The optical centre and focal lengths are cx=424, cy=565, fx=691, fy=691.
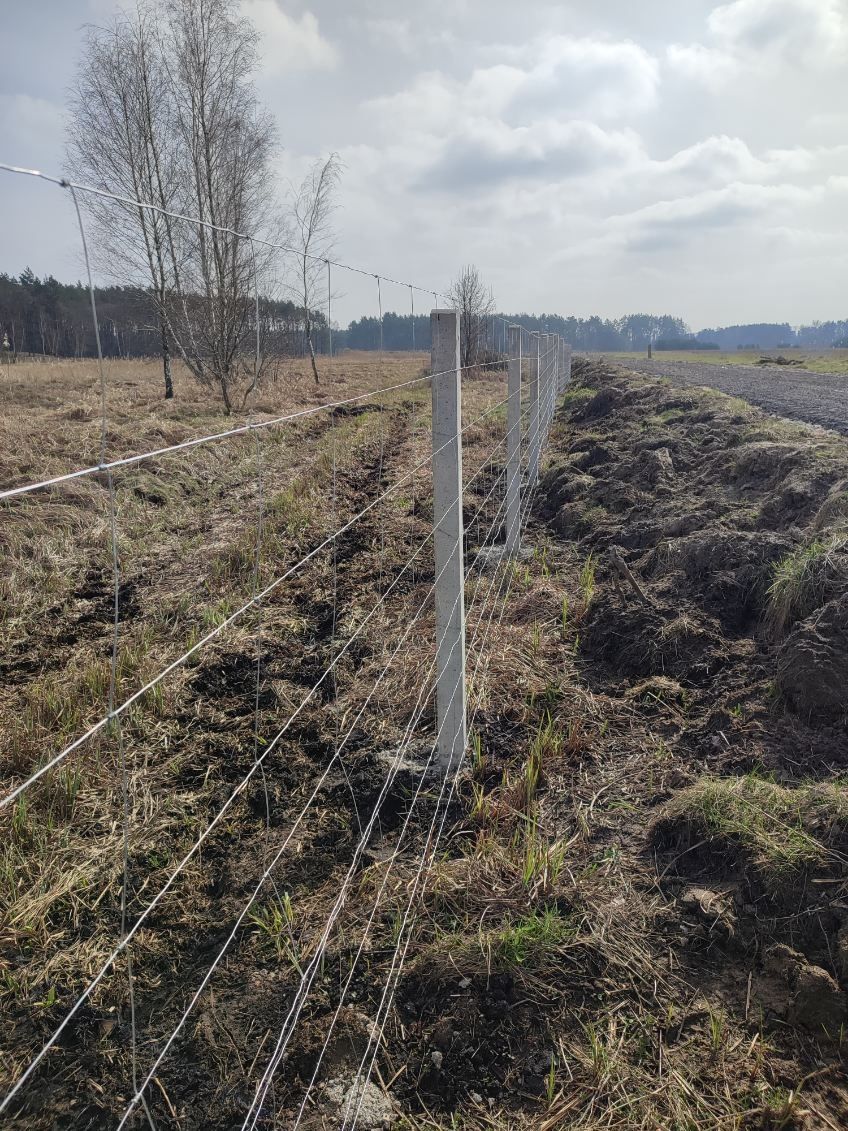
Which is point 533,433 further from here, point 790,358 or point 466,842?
point 790,358

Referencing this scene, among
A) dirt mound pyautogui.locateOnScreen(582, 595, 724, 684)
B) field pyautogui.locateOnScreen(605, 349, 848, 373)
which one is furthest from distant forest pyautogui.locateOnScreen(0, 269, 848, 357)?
field pyautogui.locateOnScreen(605, 349, 848, 373)

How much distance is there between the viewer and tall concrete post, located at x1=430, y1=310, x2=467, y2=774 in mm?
2818

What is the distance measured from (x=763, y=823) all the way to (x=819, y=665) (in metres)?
1.00

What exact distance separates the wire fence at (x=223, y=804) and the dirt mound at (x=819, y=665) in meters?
1.51

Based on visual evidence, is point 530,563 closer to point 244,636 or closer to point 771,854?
Answer: point 244,636

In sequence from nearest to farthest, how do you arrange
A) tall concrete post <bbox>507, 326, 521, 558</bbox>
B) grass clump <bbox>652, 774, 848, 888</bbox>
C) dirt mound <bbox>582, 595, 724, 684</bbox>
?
1. grass clump <bbox>652, 774, 848, 888</bbox>
2. dirt mound <bbox>582, 595, 724, 684</bbox>
3. tall concrete post <bbox>507, 326, 521, 558</bbox>

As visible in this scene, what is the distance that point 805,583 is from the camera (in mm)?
3662

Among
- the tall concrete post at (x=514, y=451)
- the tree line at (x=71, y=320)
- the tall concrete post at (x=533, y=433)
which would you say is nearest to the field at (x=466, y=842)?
the tall concrete post at (x=514, y=451)

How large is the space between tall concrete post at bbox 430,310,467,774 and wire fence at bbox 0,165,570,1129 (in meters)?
0.01

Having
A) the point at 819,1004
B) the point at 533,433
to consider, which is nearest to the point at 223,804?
the point at 819,1004

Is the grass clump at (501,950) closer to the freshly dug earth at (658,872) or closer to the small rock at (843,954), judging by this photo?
the freshly dug earth at (658,872)

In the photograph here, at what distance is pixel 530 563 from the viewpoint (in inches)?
229

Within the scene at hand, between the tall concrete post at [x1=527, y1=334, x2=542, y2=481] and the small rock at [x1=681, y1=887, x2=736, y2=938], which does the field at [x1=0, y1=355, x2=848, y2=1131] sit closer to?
the small rock at [x1=681, y1=887, x2=736, y2=938]

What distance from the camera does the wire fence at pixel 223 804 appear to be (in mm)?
1873
